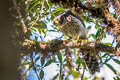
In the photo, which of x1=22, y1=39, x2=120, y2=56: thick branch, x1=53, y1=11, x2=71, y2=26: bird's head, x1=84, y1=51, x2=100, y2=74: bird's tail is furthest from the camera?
x1=53, y1=11, x2=71, y2=26: bird's head

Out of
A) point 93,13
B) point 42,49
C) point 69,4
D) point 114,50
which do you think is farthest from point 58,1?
point 114,50

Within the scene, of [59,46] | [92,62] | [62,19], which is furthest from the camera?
[62,19]

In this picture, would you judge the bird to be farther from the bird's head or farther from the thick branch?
the thick branch

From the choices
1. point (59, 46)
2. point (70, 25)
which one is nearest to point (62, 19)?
point (70, 25)

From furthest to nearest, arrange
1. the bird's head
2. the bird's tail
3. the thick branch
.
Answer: the bird's head, the bird's tail, the thick branch

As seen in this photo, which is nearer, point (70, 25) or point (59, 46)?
point (59, 46)

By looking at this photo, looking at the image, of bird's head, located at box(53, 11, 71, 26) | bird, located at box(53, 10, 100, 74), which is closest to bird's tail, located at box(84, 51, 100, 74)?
bird, located at box(53, 10, 100, 74)

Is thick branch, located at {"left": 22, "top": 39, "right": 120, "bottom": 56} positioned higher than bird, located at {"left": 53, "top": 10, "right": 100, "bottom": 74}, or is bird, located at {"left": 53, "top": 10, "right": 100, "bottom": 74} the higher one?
bird, located at {"left": 53, "top": 10, "right": 100, "bottom": 74}

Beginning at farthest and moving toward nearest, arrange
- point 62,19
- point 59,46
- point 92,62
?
point 62,19 < point 92,62 < point 59,46

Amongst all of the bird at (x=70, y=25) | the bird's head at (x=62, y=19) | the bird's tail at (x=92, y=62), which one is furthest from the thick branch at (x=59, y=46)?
the bird's head at (x=62, y=19)

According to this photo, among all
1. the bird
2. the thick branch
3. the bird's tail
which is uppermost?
the bird

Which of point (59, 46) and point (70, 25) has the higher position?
point (70, 25)

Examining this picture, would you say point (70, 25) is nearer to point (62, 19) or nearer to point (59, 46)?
point (62, 19)

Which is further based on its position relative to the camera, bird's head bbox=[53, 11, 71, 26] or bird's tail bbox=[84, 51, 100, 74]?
bird's head bbox=[53, 11, 71, 26]
